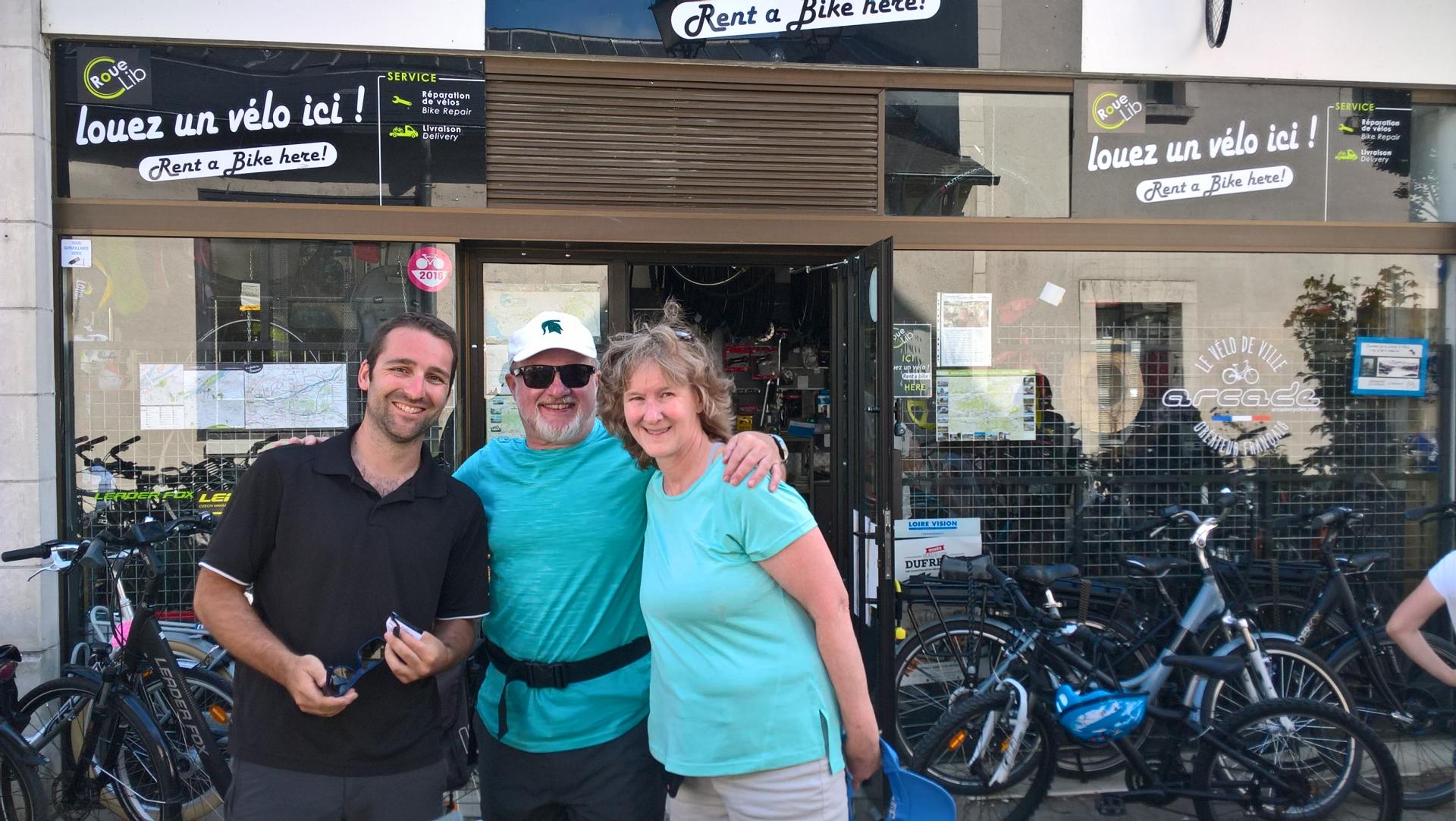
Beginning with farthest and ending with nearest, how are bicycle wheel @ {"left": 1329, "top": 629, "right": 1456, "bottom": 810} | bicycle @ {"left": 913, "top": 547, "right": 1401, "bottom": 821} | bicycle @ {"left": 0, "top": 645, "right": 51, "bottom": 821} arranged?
bicycle wheel @ {"left": 1329, "top": 629, "right": 1456, "bottom": 810} < bicycle @ {"left": 913, "top": 547, "right": 1401, "bottom": 821} < bicycle @ {"left": 0, "top": 645, "right": 51, "bottom": 821}

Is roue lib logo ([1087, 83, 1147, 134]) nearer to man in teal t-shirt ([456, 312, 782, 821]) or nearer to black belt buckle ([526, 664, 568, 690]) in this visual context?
man in teal t-shirt ([456, 312, 782, 821])

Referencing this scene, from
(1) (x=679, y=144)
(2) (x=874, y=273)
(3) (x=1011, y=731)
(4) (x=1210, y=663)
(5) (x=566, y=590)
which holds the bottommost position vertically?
(3) (x=1011, y=731)

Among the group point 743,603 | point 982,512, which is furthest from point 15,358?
point 982,512

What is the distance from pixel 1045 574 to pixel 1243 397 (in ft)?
6.10

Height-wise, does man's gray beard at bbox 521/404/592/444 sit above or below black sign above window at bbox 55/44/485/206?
below

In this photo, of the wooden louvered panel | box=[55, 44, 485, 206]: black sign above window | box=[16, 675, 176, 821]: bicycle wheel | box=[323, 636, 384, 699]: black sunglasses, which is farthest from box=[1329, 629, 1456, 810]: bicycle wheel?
box=[16, 675, 176, 821]: bicycle wheel

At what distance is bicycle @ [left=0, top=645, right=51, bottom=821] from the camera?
3766mm

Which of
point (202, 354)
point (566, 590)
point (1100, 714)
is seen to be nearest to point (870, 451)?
point (1100, 714)

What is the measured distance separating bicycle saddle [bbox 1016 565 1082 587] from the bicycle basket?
546 millimetres

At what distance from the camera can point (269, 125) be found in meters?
4.67

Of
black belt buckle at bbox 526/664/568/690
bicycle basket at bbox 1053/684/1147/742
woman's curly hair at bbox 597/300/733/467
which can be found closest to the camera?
woman's curly hair at bbox 597/300/733/467

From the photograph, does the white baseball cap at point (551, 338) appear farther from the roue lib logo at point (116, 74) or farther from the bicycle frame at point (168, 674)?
the roue lib logo at point (116, 74)

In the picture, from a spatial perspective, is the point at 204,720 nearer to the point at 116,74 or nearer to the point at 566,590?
the point at 566,590

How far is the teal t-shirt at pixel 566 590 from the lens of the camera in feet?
8.13
